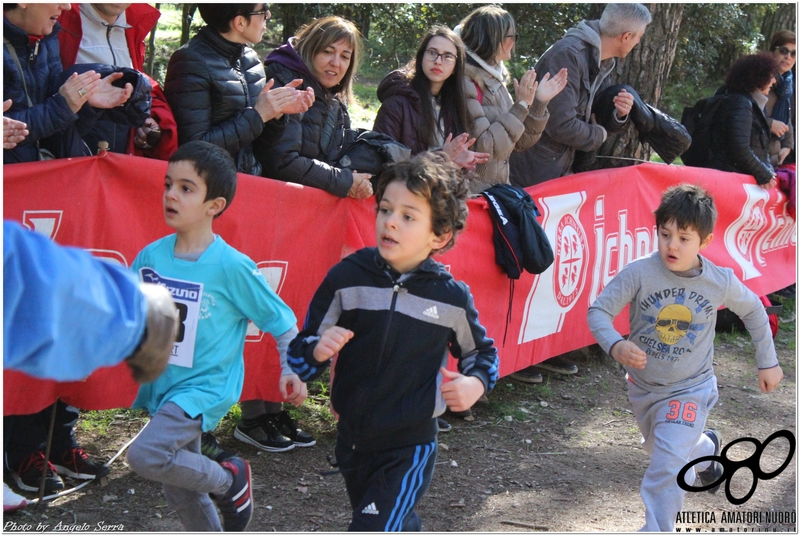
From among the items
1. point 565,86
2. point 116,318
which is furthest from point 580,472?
Answer: point 116,318

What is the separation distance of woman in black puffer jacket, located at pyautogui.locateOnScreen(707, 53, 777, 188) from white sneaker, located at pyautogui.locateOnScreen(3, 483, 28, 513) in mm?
6684

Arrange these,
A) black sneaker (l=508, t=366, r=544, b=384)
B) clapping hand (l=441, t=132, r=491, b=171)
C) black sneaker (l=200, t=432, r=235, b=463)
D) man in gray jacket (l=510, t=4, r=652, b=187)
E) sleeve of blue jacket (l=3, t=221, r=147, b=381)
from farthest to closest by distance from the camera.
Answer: black sneaker (l=508, t=366, r=544, b=384), man in gray jacket (l=510, t=4, r=652, b=187), clapping hand (l=441, t=132, r=491, b=171), black sneaker (l=200, t=432, r=235, b=463), sleeve of blue jacket (l=3, t=221, r=147, b=381)

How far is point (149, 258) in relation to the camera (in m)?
3.59

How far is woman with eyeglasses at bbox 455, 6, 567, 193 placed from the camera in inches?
222

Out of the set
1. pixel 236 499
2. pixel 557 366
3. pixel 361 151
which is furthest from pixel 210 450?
pixel 557 366

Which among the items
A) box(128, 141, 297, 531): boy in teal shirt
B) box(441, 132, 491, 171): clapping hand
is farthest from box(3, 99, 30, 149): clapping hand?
box(441, 132, 491, 171): clapping hand

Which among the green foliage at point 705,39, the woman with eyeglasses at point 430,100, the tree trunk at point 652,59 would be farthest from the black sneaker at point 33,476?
the green foliage at point 705,39

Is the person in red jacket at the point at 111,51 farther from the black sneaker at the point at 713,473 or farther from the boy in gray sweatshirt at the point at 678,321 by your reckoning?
the black sneaker at the point at 713,473

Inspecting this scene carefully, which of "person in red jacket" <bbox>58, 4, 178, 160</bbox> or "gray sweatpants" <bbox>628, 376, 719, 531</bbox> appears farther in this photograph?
"person in red jacket" <bbox>58, 4, 178, 160</bbox>

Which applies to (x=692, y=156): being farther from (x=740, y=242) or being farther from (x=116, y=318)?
(x=116, y=318)

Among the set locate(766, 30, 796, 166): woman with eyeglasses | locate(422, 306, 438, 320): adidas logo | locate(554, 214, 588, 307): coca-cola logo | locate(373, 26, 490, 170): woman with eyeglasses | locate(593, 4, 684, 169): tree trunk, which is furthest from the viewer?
locate(766, 30, 796, 166): woman with eyeglasses

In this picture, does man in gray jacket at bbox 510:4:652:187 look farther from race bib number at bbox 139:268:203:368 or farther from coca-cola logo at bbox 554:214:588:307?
race bib number at bbox 139:268:203:368

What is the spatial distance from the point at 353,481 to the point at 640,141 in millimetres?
4894

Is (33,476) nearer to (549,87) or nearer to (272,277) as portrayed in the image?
(272,277)
